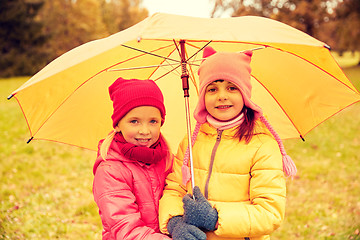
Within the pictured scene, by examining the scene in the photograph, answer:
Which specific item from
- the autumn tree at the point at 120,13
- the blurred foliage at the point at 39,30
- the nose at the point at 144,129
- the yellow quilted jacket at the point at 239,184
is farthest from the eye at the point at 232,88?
the autumn tree at the point at 120,13

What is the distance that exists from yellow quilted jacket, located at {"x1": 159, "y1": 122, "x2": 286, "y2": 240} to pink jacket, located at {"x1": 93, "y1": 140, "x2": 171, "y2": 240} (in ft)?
0.29

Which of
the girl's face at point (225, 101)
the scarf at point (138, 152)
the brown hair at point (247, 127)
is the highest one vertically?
the girl's face at point (225, 101)

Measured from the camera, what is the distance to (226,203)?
2.14 meters

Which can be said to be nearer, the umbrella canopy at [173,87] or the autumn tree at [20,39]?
the umbrella canopy at [173,87]

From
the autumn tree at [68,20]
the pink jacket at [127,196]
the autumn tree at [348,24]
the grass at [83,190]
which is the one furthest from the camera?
the autumn tree at [68,20]

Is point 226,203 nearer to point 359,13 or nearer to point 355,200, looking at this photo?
point 355,200

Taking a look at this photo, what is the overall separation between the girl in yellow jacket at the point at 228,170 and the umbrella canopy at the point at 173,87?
32 centimetres

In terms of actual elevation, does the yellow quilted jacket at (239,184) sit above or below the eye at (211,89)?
below

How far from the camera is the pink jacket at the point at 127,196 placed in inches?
83.7

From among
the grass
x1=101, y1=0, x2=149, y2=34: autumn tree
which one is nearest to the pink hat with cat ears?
the grass

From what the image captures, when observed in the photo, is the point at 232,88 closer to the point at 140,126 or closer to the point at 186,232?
the point at 140,126

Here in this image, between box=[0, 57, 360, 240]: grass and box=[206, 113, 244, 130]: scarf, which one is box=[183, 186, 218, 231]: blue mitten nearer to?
box=[206, 113, 244, 130]: scarf

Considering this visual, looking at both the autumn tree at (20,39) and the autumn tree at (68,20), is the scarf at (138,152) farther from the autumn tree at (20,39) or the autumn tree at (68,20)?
the autumn tree at (68,20)

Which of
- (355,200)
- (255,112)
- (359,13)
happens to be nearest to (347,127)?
(355,200)
